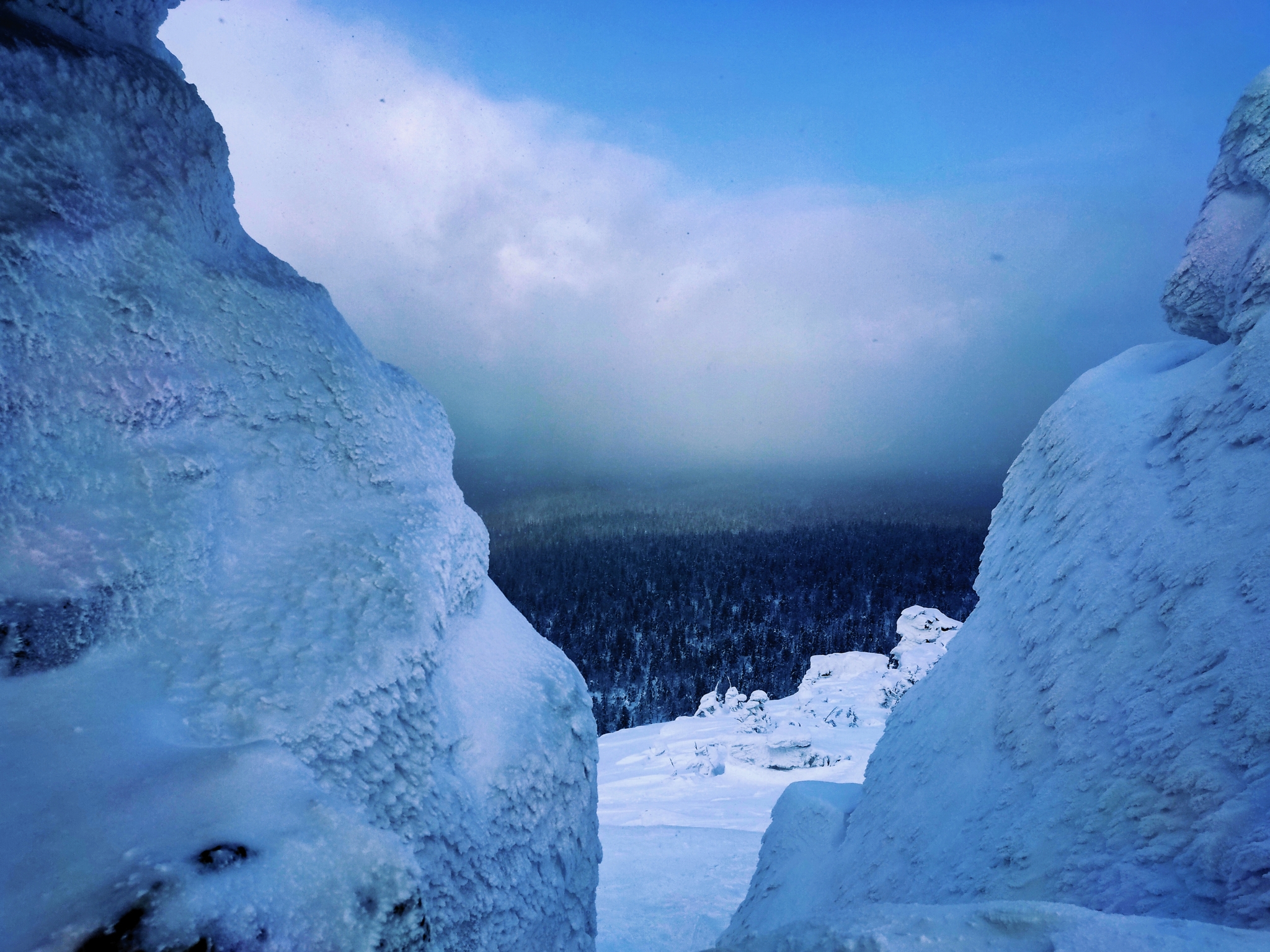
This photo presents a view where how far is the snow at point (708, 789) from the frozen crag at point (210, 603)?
4228mm

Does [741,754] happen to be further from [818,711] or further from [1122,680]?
[1122,680]

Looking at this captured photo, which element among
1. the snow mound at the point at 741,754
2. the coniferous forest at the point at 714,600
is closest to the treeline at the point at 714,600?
the coniferous forest at the point at 714,600

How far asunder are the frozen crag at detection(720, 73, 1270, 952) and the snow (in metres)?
2.04

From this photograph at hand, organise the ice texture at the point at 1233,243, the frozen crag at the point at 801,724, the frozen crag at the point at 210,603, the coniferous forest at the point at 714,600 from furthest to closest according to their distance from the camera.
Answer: the coniferous forest at the point at 714,600 → the frozen crag at the point at 801,724 → the ice texture at the point at 1233,243 → the frozen crag at the point at 210,603

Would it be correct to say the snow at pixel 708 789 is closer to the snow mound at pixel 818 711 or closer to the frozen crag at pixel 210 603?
the snow mound at pixel 818 711

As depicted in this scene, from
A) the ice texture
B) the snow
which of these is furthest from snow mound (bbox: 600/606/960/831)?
the ice texture

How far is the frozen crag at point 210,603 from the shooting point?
4.89 feet

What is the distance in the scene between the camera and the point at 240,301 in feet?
9.25

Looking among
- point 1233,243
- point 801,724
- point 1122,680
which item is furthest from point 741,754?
point 1233,243

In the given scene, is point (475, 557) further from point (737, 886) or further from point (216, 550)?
point (737, 886)

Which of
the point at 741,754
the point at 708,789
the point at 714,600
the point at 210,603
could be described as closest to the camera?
the point at 210,603

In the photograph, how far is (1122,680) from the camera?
9.72ft

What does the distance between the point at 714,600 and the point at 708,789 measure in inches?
3094

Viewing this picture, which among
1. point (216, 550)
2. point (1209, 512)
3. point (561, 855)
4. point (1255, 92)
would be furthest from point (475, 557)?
point (1255, 92)
